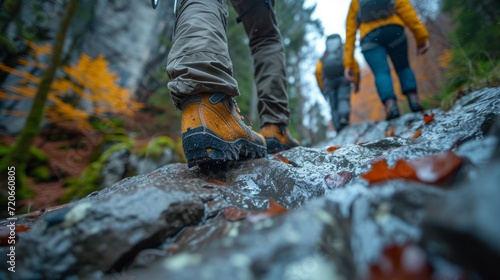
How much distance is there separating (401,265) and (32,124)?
3.94 m

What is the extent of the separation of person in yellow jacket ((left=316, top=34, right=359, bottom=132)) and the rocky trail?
11.9 ft

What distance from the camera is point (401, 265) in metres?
0.42

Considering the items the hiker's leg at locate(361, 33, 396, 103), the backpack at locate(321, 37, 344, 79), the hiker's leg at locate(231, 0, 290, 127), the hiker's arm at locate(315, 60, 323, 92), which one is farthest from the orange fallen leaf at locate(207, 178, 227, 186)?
the hiker's arm at locate(315, 60, 323, 92)

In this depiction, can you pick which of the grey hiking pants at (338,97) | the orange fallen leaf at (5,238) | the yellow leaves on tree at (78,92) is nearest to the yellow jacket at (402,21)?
the grey hiking pants at (338,97)

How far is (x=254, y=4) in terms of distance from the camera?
1.90 metres

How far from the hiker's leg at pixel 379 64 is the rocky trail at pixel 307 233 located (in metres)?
2.30

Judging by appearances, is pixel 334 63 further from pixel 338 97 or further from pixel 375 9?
pixel 375 9

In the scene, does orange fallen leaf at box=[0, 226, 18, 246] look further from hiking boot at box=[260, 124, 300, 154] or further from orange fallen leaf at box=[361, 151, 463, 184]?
hiking boot at box=[260, 124, 300, 154]

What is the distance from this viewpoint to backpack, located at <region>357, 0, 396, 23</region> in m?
2.74

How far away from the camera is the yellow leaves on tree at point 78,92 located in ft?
15.3

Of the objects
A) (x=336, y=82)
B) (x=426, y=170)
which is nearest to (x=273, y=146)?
(x=426, y=170)

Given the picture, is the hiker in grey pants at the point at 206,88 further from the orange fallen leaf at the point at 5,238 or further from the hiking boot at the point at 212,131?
the orange fallen leaf at the point at 5,238

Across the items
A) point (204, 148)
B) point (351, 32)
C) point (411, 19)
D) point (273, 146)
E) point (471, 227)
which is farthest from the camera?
point (351, 32)

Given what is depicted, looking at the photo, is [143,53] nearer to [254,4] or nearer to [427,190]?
[254,4]
